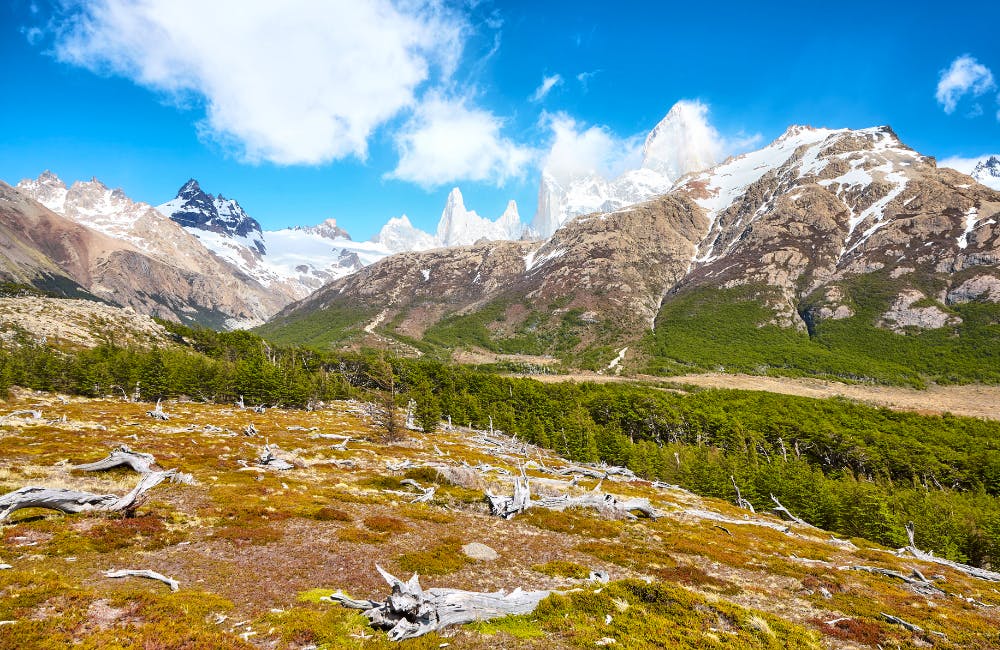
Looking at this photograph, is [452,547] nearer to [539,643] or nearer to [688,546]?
[539,643]

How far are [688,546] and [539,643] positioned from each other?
23.2m

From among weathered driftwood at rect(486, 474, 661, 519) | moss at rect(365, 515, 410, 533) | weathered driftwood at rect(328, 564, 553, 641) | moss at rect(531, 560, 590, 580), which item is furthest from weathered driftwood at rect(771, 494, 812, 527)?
weathered driftwood at rect(328, 564, 553, 641)

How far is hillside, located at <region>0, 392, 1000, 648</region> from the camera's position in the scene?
608 inches

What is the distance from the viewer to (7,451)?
38312mm

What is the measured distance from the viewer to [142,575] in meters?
18.5

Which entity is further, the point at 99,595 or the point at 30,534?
the point at 30,534

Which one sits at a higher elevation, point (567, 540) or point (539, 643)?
point (539, 643)

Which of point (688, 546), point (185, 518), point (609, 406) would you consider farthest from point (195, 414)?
point (609, 406)

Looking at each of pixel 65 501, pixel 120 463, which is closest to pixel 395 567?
pixel 65 501

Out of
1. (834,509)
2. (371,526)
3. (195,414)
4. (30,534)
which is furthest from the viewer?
(195,414)

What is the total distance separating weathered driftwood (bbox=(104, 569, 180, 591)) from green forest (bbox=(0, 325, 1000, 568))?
59018 millimetres

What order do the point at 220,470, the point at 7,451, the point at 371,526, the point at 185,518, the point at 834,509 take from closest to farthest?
the point at 185,518
the point at 371,526
the point at 7,451
the point at 220,470
the point at 834,509

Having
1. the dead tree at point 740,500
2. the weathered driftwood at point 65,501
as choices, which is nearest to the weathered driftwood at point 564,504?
the weathered driftwood at point 65,501

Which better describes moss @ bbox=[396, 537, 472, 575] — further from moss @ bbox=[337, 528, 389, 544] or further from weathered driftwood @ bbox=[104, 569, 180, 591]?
weathered driftwood @ bbox=[104, 569, 180, 591]
